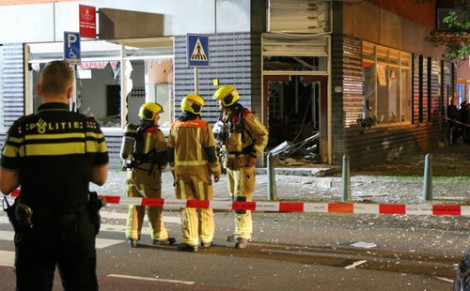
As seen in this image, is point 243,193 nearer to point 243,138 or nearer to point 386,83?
point 243,138

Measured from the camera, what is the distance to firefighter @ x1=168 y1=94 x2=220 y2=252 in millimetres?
8289

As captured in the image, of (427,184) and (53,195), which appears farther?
(427,184)

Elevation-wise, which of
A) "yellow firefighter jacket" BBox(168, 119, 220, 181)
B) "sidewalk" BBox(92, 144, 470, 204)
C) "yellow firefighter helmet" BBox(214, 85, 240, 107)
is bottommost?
"sidewalk" BBox(92, 144, 470, 204)

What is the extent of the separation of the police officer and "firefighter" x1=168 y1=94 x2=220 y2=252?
4.15 m

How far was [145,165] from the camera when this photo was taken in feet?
28.0

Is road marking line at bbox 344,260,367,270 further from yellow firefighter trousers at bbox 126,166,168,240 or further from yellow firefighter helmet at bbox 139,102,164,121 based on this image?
yellow firefighter helmet at bbox 139,102,164,121

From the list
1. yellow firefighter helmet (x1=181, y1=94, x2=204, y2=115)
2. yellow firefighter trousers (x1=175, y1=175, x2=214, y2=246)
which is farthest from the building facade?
yellow firefighter trousers (x1=175, y1=175, x2=214, y2=246)

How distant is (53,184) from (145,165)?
180 inches

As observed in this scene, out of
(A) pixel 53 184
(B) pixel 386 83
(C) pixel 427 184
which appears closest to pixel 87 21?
(B) pixel 386 83

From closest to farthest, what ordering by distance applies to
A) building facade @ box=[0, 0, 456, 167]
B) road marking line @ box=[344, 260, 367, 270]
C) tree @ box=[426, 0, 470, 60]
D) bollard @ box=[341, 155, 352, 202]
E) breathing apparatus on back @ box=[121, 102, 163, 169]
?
road marking line @ box=[344, 260, 367, 270], breathing apparatus on back @ box=[121, 102, 163, 169], bollard @ box=[341, 155, 352, 202], building facade @ box=[0, 0, 456, 167], tree @ box=[426, 0, 470, 60]

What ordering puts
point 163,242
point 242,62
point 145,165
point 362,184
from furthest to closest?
point 242,62
point 362,184
point 163,242
point 145,165

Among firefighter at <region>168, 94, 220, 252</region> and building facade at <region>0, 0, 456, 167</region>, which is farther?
building facade at <region>0, 0, 456, 167</region>

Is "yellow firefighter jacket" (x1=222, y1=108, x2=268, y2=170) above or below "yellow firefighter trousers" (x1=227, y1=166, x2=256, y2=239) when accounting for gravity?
above

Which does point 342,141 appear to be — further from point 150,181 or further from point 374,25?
point 150,181
